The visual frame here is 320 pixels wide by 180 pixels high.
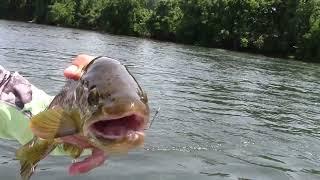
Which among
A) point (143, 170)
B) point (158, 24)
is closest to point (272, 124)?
point (143, 170)

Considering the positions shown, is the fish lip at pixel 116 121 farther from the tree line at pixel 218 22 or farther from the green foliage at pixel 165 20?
the green foliage at pixel 165 20

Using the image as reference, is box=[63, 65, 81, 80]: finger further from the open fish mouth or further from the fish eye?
the open fish mouth

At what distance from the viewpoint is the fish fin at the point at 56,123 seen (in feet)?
6.73

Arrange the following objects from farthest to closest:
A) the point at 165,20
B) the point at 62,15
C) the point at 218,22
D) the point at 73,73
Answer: the point at 62,15, the point at 165,20, the point at 218,22, the point at 73,73

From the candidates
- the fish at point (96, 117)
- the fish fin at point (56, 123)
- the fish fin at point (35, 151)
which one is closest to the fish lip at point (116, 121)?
the fish at point (96, 117)

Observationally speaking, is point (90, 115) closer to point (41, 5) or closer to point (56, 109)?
point (56, 109)

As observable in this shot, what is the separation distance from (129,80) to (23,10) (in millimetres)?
96198

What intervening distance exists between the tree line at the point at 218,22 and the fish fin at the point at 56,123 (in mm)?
51786

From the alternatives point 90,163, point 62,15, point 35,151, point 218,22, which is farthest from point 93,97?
point 62,15

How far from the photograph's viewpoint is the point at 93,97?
6.56ft

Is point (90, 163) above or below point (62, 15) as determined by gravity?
above

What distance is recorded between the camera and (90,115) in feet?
6.38

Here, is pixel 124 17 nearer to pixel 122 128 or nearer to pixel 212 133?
pixel 212 133

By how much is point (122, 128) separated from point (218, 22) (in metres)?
65.1
